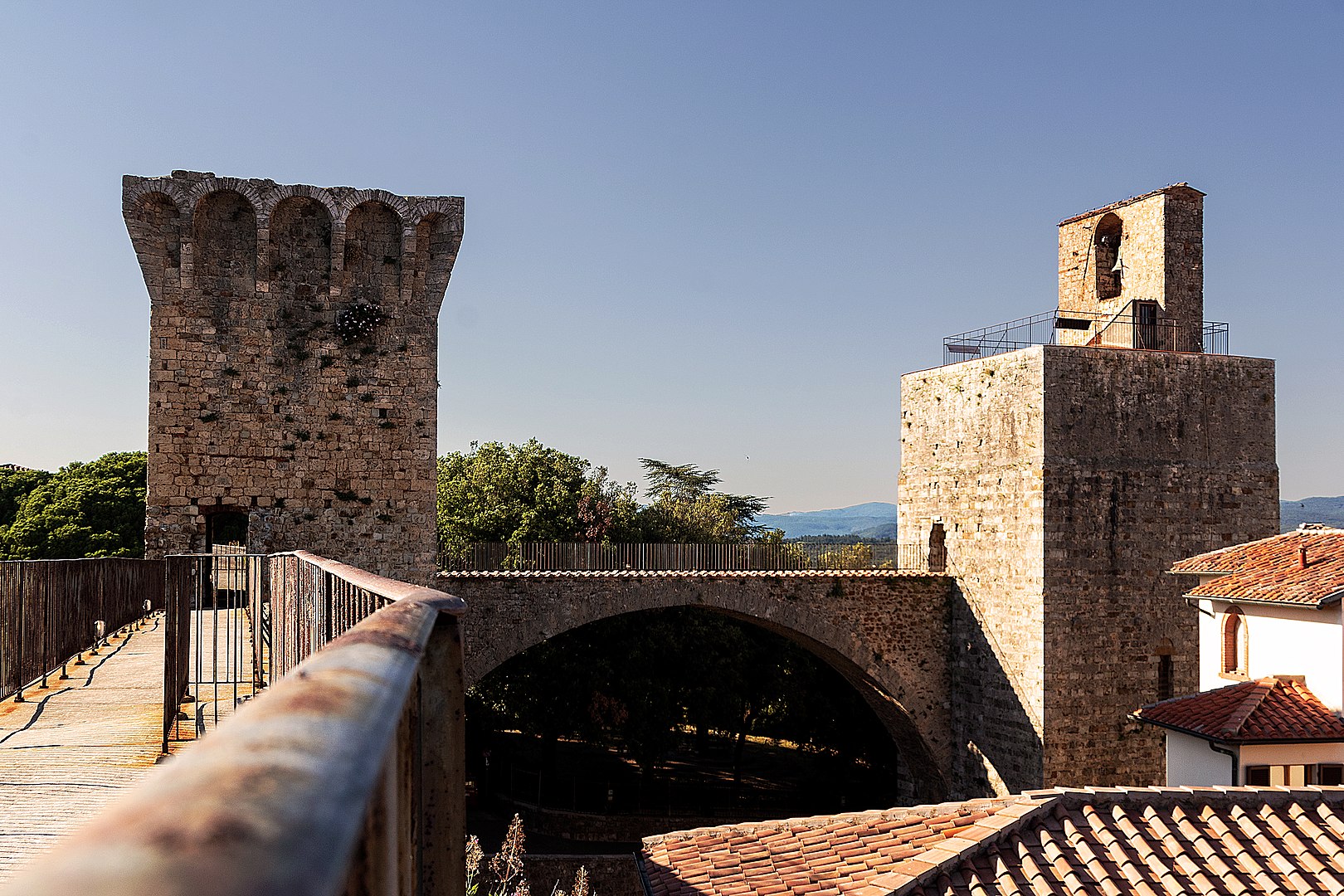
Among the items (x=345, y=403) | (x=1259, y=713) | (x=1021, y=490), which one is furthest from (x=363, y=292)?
(x=1259, y=713)

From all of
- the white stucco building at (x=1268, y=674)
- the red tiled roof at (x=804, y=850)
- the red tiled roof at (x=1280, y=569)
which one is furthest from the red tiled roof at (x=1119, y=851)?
the red tiled roof at (x=1280, y=569)

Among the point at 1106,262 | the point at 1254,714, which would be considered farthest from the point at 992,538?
the point at 1254,714

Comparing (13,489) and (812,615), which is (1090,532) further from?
(13,489)

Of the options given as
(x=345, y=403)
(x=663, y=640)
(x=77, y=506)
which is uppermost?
(x=345, y=403)

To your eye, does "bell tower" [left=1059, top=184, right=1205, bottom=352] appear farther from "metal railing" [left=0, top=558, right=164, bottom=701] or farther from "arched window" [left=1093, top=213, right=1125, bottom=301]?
"metal railing" [left=0, top=558, right=164, bottom=701]

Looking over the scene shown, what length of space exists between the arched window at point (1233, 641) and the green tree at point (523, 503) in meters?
17.4

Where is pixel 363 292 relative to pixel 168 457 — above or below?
above

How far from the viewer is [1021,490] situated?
19.2 meters

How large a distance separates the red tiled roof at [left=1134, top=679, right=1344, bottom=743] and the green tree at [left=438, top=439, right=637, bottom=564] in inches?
708

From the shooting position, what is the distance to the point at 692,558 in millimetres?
20359

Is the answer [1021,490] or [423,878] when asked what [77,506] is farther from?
[423,878]

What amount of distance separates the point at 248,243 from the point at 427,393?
11.4ft

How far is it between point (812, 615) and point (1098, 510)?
5541 mm

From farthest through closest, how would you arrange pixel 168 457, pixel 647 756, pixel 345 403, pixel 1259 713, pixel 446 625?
pixel 647 756 < pixel 345 403 < pixel 168 457 < pixel 1259 713 < pixel 446 625
